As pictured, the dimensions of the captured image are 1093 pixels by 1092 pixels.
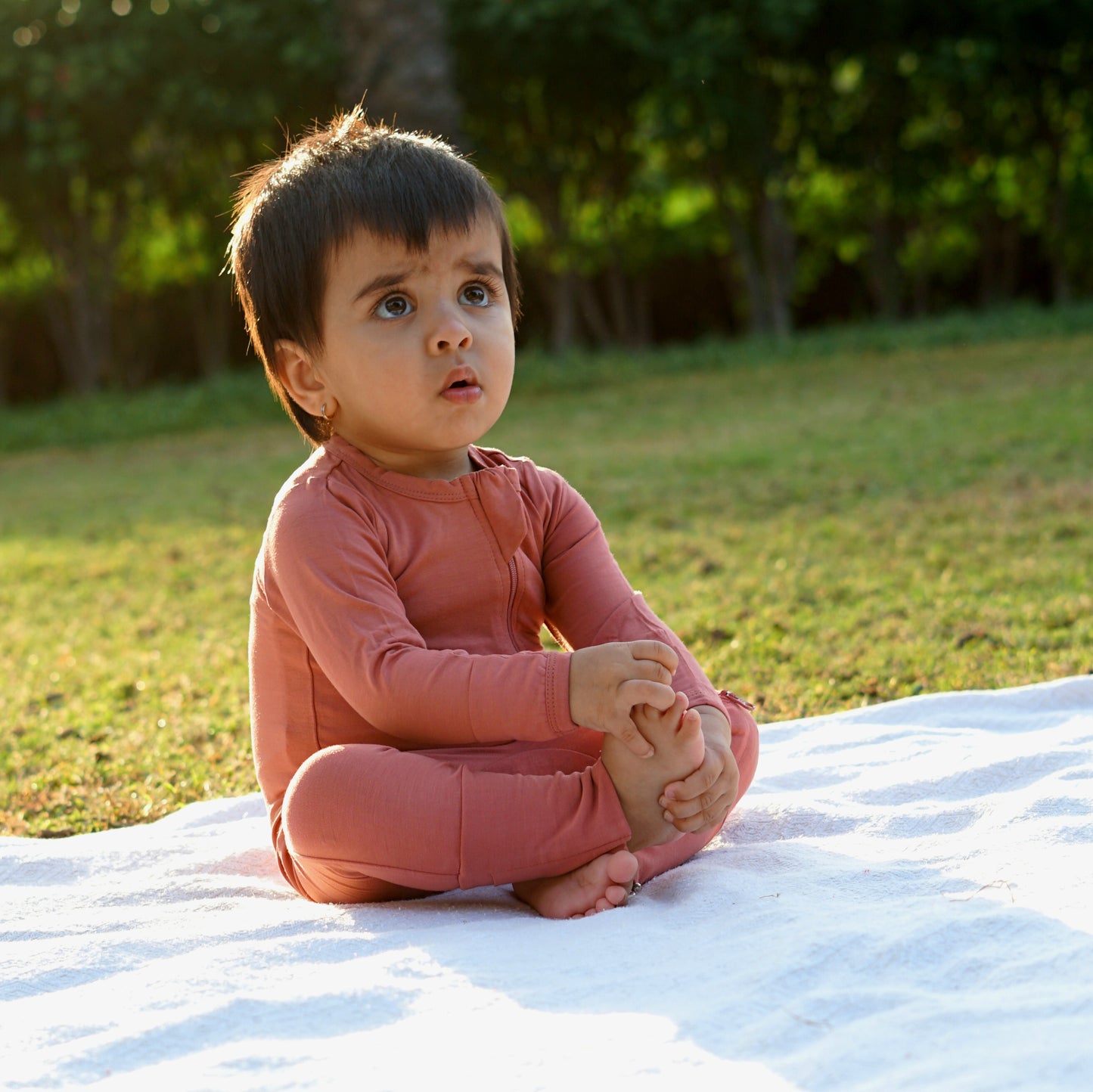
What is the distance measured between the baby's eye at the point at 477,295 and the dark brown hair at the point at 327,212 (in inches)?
2.6

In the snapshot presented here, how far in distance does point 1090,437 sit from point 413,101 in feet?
19.4

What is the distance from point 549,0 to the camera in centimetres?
1184

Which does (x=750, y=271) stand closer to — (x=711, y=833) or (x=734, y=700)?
(x=734, y=700)

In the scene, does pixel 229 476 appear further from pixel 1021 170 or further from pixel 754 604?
pixel 1021 170

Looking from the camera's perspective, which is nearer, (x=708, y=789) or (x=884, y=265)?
(x=708, y=789)

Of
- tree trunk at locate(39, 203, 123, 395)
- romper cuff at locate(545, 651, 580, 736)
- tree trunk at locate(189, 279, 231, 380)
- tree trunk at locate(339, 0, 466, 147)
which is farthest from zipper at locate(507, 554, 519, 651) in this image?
tree trunk at locate(189, 279, 231, 380)

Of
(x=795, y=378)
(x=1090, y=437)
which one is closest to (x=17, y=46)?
(x=795, y=378)

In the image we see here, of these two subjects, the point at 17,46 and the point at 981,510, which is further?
the point at 17,46

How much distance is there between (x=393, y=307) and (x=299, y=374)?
0.22 metres

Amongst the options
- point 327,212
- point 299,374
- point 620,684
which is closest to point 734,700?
point 620,684

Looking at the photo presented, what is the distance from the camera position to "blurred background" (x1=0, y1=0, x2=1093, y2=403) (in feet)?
39.2

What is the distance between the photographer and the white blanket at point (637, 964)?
1.45 meters

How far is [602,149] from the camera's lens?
14461 mm

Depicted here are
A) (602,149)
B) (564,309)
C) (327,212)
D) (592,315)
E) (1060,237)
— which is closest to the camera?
(327,212)
